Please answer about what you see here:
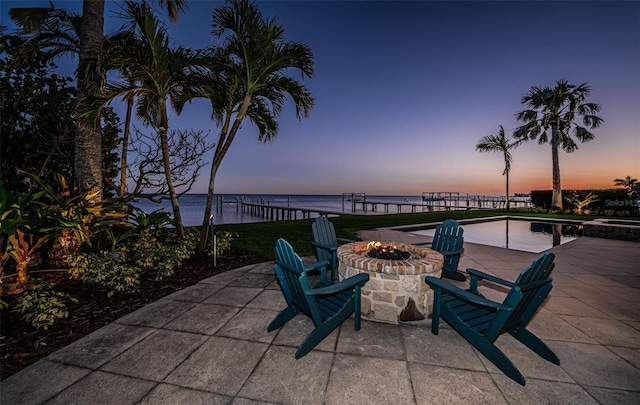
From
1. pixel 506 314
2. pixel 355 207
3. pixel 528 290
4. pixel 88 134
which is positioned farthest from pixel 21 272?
pixel 355 207

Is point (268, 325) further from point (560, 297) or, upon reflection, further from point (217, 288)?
point (560, 297)

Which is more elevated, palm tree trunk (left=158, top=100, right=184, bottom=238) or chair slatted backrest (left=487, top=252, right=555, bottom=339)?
palm tree trunk (left=158, top=100, right=184, bottom=238)

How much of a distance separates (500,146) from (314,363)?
2344cm

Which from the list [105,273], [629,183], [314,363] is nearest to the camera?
[314,363]

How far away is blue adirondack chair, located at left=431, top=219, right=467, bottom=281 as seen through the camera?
3.77 m

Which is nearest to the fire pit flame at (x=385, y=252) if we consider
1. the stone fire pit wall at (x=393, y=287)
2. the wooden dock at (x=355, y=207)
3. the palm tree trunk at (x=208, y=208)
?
the stone fire pit wall at (x=393, y=287)

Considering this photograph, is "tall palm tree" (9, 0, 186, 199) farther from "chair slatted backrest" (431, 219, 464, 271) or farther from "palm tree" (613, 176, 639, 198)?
"palm tree" (613, 176, 639, 198)

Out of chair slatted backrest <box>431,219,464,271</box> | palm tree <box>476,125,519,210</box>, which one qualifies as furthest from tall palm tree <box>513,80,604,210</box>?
chair slatted backrest <box>431,219,464,271</box>

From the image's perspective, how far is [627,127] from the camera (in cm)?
1388

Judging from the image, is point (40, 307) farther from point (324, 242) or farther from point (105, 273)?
point (324, 242)

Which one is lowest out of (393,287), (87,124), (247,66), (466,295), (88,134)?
(393,287)

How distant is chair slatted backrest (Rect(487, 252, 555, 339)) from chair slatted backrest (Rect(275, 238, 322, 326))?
1.52 metres

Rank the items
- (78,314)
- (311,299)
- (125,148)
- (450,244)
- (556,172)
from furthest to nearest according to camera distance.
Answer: (556,172), (125,148), (450,244), (78,314), (311,299)

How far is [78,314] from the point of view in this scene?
9.05ft
